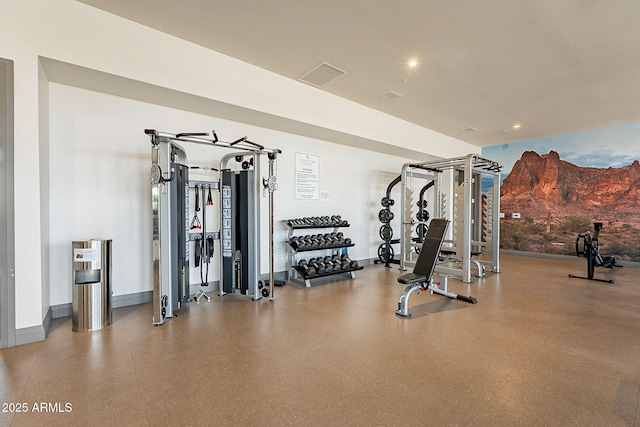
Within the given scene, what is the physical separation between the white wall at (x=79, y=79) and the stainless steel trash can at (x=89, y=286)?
25 centimetres

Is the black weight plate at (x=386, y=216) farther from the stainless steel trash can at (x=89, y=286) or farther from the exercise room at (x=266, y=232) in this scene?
the stainless steel trash can at (x=89, y=286)

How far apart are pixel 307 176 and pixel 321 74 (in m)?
1.78

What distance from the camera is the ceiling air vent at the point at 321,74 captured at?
3.92 meters

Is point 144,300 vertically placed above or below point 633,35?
below

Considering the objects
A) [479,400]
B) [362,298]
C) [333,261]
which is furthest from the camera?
[333,261]

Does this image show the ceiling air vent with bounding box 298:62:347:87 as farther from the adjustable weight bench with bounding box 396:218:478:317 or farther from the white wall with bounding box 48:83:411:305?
the adjustable weight bench with bounding box 396:218:478:317

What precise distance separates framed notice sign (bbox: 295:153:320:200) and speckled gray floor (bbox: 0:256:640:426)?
2205 mm

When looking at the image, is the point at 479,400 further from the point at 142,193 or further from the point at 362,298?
the point at 142,193

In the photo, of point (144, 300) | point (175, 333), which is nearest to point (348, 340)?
point (175, 333)

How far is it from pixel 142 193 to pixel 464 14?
4.19 m

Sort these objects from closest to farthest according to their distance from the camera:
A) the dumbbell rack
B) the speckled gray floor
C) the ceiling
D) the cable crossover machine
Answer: the speckled gray floor → the ceiling → the cable crossover machine → the dumbbell rack

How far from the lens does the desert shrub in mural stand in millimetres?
6594

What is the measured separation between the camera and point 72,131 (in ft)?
10.4

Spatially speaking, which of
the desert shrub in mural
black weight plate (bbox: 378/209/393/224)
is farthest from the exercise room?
the desert shrub in mural
